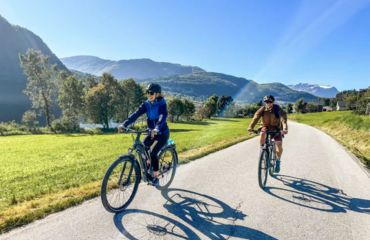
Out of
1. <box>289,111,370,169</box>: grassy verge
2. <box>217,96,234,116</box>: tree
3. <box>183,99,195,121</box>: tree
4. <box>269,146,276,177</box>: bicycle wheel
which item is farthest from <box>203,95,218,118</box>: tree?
<box>269,146,276,177</box>: bicycle wheel

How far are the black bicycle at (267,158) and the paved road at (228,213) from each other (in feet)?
1.07

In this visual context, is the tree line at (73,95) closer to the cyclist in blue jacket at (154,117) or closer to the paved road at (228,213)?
the cyclist in blue jacket at (154,117)

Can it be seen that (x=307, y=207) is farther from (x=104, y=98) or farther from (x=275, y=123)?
(x=104, y=98)

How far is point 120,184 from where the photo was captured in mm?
6000

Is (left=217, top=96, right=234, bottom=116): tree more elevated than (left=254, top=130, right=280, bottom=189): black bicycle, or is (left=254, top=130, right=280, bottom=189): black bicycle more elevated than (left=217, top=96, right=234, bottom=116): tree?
(left=217, top=96, right=234, bottom=116): tree

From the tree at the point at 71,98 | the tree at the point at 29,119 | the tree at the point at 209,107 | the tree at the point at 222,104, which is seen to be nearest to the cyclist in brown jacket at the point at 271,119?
the tree at the point at 71,98

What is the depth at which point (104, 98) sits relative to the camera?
65312mm

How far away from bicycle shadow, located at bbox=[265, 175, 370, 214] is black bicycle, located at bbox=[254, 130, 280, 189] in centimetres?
34

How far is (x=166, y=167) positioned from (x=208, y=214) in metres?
2.08

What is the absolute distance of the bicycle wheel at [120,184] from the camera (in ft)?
18.4

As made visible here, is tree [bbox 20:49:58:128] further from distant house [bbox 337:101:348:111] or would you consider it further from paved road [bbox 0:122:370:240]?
distant house [bbox 337:101:348:111]

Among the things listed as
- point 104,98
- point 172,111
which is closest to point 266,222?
point 104,98

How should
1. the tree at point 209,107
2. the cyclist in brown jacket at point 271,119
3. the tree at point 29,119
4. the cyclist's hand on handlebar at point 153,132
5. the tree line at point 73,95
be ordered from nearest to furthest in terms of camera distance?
1. the cyclist's hand on handlebar at point 153,132
2. the cyclist in brown jacket at point 271,119
3. the tree line at point 73,95
4. the tree at point 29,119
5. the tree at point 209,107

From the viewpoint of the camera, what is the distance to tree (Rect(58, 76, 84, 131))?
2564 inches
